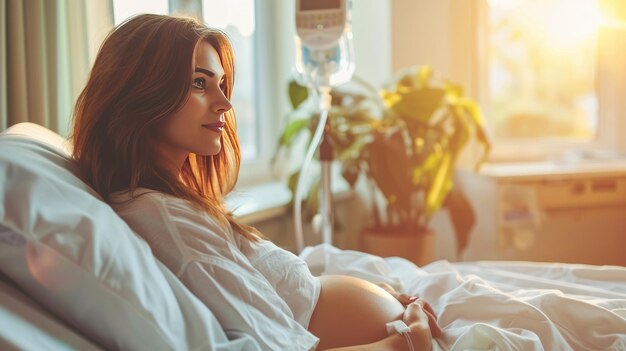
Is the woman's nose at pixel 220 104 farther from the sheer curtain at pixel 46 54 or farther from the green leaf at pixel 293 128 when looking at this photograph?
the green leaf at pixel 293 128

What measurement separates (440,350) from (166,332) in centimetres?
47

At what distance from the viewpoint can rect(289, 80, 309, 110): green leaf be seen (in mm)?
2119

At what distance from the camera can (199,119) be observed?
0.93 metres

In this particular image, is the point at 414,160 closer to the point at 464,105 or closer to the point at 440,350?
the point at 464,105

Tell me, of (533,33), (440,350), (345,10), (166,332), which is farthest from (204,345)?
(533,33)

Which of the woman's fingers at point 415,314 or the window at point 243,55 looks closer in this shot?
the woman's fingers at point 415,314

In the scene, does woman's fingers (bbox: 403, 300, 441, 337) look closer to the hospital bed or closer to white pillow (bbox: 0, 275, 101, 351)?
the hospital bed

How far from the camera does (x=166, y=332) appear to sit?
0.65 m

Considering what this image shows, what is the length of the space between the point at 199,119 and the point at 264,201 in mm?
1163

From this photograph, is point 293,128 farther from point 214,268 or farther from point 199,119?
point 214,268

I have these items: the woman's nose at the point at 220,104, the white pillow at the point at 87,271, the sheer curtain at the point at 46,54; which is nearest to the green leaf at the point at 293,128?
the sheer curtain at the point at 46,54

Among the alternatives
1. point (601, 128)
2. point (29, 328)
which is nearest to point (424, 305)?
point (29, 328)

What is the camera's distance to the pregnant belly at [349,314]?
2.94ft

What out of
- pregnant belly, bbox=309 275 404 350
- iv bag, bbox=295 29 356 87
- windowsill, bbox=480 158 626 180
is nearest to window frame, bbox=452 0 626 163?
windowsill, bbox=480 158 626 180
